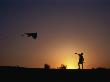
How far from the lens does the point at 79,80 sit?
2330 centimetres

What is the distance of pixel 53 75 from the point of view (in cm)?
2345

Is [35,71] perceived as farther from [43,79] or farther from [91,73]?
[91,73]

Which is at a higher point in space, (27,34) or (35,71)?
(27,34)

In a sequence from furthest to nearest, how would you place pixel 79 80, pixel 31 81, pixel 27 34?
pixel 27 34 < pixel 79 80 < pixel 31 81

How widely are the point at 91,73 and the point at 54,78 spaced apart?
3.00 meters

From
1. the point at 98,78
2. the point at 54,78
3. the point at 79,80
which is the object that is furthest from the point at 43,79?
the point at 98,78

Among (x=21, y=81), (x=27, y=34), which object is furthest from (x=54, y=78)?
(x=27, y=34)

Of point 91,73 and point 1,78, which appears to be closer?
point 1,78

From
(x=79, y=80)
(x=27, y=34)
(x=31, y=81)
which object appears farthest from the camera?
(x=27, y=34)

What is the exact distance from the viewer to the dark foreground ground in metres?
22.5

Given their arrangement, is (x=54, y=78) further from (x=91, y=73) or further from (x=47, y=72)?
(x=91, y=73)

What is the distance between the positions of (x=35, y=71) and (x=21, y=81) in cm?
235

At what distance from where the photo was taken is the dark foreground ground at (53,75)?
74.0 ft

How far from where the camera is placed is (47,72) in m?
23.8
